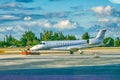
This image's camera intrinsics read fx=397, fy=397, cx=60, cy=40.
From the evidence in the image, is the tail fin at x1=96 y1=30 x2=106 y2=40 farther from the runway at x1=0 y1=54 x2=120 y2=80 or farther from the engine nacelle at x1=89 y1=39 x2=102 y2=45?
the runway at x1=0 y1=54 x2=120 y2=80

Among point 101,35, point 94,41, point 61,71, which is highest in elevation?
point 101,35

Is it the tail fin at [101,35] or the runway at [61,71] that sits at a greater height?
the tail fin at [101,35]

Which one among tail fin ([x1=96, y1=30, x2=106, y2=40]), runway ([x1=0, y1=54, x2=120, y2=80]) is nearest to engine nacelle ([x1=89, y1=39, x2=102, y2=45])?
tail fin ([x1=96, y1=30, x2=106, y2=40])

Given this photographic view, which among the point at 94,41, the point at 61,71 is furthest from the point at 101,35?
the point at 61,71

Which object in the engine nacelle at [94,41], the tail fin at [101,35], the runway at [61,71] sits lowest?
the runway at [61,71]

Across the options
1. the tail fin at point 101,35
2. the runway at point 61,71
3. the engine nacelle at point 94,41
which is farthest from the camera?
the tail fin at point 101,35

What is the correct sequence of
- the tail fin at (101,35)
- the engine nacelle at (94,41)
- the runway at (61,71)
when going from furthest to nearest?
the tail fin at (101,35) < the engine nacelle at (94,41) < the runway at (61,71)

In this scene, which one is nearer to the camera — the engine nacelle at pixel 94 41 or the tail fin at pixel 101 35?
the engine nacelle at pixel 94 41

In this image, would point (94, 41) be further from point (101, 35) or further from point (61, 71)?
point (61, 71)

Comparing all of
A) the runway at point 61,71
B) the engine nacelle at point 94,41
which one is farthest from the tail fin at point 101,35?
the runway at point 61,71

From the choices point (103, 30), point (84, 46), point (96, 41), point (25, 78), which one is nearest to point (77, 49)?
point (84, 46)

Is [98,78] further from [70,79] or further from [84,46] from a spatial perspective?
[84,46]

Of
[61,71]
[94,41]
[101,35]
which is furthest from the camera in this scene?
[101,35]

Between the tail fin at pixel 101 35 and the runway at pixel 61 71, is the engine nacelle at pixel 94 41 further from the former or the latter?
the runway at pixel 61 71
